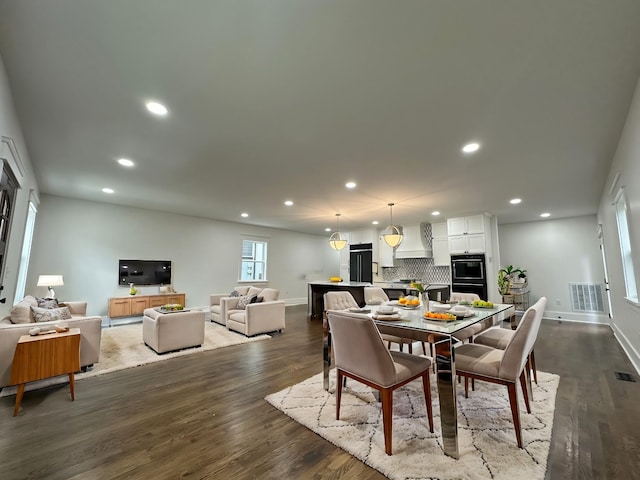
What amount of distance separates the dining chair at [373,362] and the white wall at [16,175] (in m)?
Result: 3.10

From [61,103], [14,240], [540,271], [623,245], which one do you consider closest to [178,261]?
[14,240]

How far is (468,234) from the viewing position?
6.80 metres

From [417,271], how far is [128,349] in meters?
7.37

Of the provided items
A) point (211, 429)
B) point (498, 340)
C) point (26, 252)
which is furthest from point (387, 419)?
point (26, 252)

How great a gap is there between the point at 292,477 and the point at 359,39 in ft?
8.85

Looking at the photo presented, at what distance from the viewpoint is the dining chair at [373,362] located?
189 cm

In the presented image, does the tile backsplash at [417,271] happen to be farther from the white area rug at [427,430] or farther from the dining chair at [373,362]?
the dining chair at [373,362]

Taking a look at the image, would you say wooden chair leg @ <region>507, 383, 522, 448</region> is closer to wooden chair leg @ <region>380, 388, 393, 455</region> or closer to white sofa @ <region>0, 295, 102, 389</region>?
wooden chair leg @ <region>380, 388, 393, 455</region>

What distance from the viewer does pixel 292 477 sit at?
160 centimetres

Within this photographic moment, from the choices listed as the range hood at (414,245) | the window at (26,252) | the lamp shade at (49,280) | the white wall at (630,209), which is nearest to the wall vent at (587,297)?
the white wall at (630,209)

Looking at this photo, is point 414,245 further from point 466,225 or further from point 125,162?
point 125,162

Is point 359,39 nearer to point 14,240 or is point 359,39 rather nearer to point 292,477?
point 292,477

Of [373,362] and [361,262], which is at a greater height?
[361,262]

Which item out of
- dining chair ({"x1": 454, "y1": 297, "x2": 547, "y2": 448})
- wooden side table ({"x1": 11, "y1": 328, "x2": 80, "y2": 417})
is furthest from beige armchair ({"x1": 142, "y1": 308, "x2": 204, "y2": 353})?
dining chair ({"x1": 454, "y1": 297, "x2": 547, "y2": 448})
